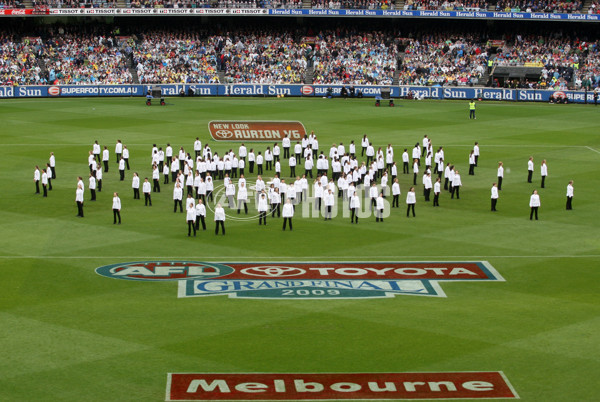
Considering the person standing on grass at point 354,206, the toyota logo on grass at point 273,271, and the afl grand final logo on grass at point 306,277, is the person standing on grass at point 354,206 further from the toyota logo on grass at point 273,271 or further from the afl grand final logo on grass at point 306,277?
the toyota logo on grass at point 273,271

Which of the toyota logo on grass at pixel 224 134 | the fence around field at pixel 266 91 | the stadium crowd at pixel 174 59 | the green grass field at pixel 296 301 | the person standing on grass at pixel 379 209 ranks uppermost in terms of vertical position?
the stadium crowd at pixel 174 59

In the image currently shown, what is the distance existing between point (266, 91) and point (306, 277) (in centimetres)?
5327

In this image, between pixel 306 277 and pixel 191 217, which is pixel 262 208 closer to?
pixel 191 217

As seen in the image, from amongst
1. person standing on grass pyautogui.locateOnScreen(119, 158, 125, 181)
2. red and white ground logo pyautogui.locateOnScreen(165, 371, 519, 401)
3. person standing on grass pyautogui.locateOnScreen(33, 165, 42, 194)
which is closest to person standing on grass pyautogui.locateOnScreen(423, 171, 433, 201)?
person standing on grass pyautogui.locateOnScreen(119, 158, 125, 181)

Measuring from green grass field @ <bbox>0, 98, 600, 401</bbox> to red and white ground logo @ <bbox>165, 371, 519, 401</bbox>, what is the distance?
35 cm

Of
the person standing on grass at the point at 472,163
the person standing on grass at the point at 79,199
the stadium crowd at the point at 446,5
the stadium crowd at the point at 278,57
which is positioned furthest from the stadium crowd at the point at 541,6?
the person standing on grass at the point at 79,199

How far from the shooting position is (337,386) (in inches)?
699

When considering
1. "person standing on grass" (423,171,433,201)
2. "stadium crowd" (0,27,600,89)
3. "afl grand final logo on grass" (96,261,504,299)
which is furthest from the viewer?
"stadium crowd" (0,27,600,89)

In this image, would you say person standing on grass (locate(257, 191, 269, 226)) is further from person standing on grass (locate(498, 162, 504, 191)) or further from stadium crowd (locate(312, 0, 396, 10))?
stadium crowd (locate(312, 0, 396, 10))

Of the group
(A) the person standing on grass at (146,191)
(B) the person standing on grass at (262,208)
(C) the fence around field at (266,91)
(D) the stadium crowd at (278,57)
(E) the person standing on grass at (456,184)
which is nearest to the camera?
(B) the person standing on grass at (262,208)

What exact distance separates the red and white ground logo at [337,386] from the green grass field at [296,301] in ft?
1.14

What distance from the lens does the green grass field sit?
61.6 ft

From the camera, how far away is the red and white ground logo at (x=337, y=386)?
56.9ft

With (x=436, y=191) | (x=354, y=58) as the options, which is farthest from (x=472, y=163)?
(x=354, y=58)
